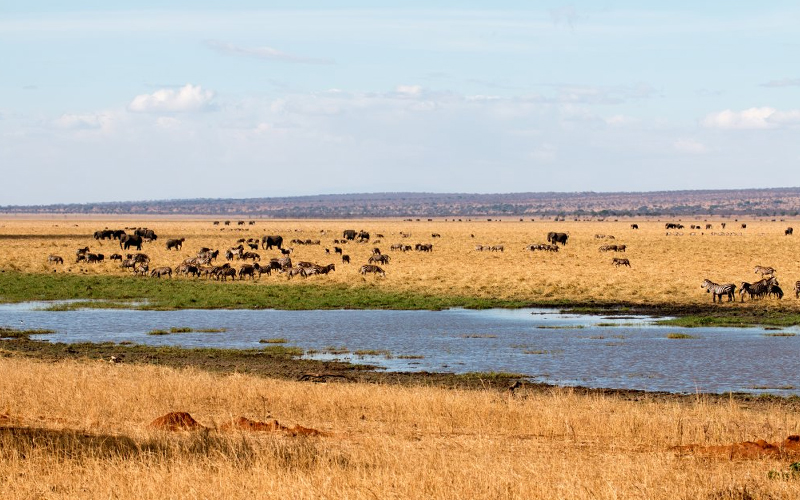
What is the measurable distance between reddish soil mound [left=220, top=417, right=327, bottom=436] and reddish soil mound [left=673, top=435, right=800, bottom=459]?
4.47 metres

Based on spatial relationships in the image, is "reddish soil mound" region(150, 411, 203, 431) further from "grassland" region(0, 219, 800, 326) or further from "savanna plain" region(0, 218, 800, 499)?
"grassland" region(0, 219, 800, 326)

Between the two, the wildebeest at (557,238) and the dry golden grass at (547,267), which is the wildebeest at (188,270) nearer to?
the dry golden grass at (547,267)

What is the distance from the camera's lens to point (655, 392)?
17.8 metres

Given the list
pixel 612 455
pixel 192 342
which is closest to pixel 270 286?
pixel 192 342

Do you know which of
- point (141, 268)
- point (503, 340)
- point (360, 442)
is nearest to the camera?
point (360, 442)

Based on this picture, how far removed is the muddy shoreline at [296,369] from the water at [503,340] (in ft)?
2.81

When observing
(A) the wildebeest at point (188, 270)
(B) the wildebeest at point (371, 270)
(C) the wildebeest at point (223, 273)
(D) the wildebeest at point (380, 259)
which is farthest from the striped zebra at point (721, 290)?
(A) the wildebeest at point (188, 270)

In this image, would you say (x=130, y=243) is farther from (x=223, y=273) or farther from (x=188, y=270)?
(x=223, y=273)

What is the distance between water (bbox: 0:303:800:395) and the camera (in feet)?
65.3

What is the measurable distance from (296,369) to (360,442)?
8.33 metres

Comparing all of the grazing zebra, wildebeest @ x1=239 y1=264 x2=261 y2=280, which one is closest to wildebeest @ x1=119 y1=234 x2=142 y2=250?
wildebeest @ x1=239 y1=264 x2=261 y2=280

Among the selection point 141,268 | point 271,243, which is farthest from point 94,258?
point 271,243

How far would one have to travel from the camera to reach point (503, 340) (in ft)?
82.3

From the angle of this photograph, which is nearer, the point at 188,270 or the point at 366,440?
the point at 366,440
